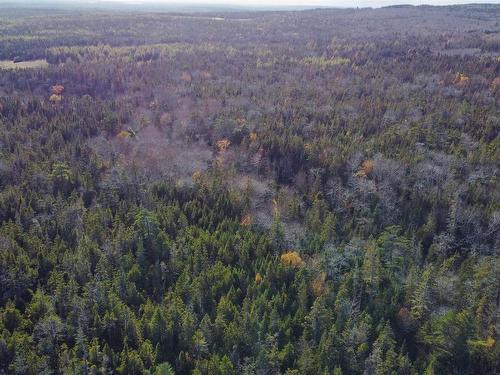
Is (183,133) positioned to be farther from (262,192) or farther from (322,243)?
(322,243)

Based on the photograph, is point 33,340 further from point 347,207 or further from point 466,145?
point 466,145

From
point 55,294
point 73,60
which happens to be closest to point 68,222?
point 55,294

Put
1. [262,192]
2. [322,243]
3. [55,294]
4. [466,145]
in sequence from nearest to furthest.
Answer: [55,294]
[322,243]
[262,192]
[466,145]

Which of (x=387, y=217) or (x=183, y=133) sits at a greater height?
(x=183, y=133)

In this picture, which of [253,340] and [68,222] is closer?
[253,340]

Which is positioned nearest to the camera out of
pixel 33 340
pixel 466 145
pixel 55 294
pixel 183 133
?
pixel 33 340


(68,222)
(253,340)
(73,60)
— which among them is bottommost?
(253,340)

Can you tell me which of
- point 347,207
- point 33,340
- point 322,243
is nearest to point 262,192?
point 347,207
